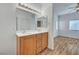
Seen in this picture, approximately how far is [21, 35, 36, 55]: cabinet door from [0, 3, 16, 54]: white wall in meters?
0.15

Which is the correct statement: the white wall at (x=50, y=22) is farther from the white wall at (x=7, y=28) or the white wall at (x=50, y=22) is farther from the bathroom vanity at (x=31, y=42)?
the white wall at (x=7, y=28)

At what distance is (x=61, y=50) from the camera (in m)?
1.68

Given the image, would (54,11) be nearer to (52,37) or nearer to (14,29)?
(52,37)

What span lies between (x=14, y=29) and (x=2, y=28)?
19 cm

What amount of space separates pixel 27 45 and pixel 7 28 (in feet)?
1.56

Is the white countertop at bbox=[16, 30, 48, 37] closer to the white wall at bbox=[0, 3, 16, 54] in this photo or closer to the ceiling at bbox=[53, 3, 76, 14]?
the white wall at bbox=[0, 3, 16, 54]

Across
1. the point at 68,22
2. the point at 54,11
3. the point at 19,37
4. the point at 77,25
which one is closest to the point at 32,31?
the point at 19,37

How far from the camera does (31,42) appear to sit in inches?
73.4

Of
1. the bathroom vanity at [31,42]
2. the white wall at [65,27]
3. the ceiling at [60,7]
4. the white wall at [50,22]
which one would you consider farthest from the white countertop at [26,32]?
the ceiling at [60,7]

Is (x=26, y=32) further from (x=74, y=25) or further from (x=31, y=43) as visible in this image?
(x=74, y=25)

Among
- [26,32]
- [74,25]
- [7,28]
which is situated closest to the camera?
[7,28]

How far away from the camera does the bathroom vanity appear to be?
1660 mm

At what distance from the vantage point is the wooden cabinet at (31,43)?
1.66 metres

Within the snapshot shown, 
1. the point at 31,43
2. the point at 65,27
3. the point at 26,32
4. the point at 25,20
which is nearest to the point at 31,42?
the point at 31,43
